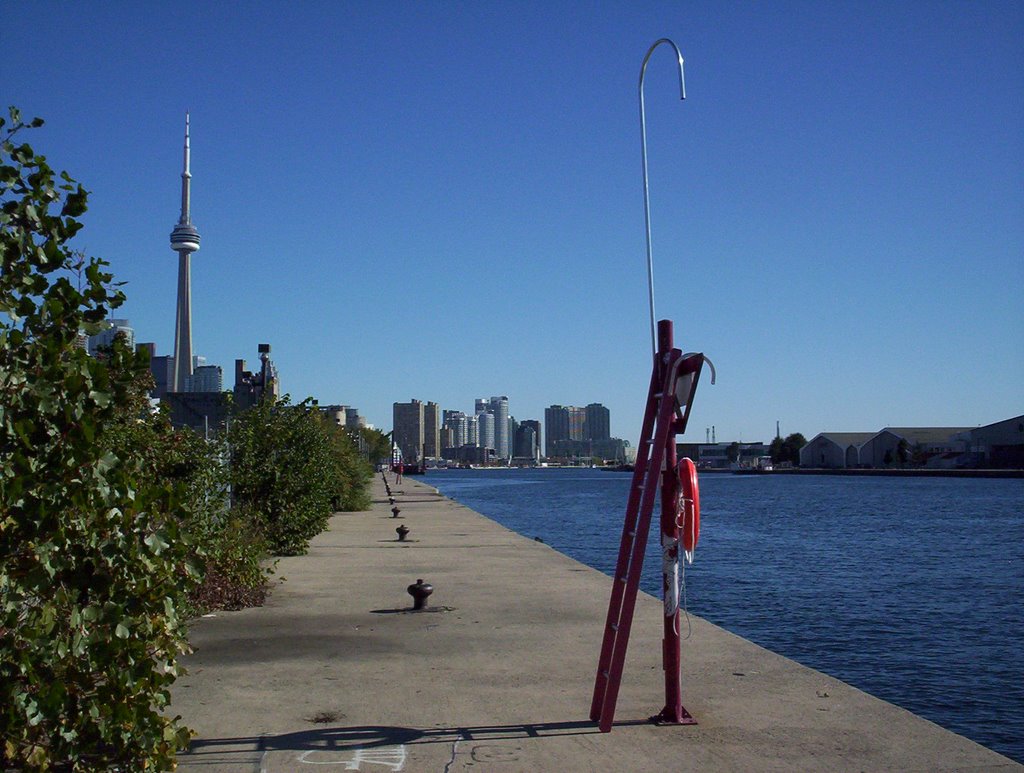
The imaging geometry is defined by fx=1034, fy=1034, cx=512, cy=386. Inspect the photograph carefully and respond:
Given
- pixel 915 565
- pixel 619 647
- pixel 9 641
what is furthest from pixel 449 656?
pixel 915 565

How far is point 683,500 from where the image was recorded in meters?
7.43

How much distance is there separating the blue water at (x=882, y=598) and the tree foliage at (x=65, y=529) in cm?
797

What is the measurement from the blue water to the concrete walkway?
2.51 meters

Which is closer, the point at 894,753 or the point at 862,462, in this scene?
the point at 894,753

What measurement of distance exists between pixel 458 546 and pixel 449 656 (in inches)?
551

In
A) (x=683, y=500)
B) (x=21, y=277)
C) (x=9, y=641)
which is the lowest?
(x=9, y=641)

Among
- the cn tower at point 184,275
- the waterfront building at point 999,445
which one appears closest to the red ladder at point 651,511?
the waterfront building at point 999,445

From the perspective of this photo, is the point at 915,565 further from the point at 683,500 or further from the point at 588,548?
the point at 683,500

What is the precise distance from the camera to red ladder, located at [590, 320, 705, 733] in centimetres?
736

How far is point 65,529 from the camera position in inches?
191

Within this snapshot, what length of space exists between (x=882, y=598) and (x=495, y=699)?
1442 centimetres

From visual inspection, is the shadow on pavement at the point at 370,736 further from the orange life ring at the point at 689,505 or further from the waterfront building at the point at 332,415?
the waterfront building at the point at 332,415

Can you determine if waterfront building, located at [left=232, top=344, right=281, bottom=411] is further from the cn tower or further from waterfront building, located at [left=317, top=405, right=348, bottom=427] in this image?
the cn tower

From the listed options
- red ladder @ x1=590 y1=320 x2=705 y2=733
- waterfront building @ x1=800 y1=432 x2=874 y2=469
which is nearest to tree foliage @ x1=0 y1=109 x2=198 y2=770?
red ladder @ x1=590 y1=320 x2=705 y2=733
